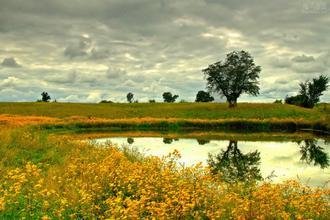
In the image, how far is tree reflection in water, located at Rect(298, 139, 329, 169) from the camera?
31300mm

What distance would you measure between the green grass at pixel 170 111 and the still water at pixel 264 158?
39.7 metres

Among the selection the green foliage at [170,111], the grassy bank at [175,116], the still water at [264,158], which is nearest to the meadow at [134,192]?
the still water at [264,158]

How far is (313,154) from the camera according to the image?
36062mm

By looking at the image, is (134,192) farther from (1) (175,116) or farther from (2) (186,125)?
(1) (175,116)

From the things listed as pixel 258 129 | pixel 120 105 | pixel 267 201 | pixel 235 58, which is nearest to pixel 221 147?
pixel 258 129

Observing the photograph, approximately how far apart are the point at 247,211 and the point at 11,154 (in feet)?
50.8

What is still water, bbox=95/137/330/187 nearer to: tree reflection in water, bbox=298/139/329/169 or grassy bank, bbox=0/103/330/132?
tree reflection in water, bbox=298/139/329/169

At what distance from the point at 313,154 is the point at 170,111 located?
198 ft

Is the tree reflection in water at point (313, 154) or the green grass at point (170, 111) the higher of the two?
the green grass at point (170, 111)

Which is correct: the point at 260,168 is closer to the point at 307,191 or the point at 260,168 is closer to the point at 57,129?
the point at 307,191

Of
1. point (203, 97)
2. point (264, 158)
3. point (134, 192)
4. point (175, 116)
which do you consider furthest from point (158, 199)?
point (203, 97)

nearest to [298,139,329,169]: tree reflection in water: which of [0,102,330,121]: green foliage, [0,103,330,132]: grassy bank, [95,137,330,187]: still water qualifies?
[95,137,330,187]: still water

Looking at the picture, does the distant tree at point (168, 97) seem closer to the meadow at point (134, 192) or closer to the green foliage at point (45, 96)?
the green foliage at point (45, 96)

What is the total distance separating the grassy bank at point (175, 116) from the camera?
68.8 meters
